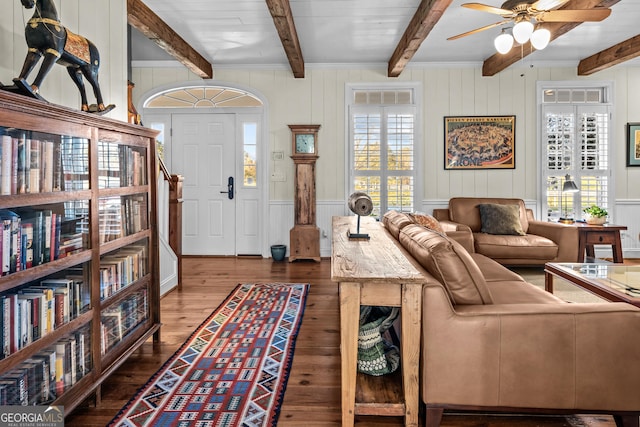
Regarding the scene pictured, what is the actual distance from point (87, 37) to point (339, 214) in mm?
3813

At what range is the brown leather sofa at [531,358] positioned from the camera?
5.32 feet

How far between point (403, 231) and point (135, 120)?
2258 mm

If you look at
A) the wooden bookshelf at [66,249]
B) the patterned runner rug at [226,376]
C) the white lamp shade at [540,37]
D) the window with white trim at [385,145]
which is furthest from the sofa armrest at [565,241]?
the wooden bookshelf at [66,249]

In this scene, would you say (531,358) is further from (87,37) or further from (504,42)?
(87,37)

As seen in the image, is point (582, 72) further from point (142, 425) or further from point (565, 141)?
point (142, 425)

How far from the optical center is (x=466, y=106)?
562cm

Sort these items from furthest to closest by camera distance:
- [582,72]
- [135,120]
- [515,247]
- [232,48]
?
[582,72]
[232,48]
[515,247]
[135,120]

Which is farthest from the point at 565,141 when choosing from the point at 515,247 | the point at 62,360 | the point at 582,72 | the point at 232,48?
the point at 62,360

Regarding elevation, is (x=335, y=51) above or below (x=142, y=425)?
above

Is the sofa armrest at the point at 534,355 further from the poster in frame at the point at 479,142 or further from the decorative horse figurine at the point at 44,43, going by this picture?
the poster in frame at the point at 479,142

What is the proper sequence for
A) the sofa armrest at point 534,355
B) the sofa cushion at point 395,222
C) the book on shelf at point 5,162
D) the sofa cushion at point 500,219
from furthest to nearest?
the sofa cushion at point 500,219 → the sofa cushion at point 395,222 → the sofa armrest at point 534,355 → the book on shelf at point 5,162

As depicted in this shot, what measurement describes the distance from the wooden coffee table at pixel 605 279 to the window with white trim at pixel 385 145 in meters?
2.84

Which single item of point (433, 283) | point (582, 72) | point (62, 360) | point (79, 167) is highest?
point (582, 72)

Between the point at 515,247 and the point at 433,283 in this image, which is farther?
the point at 515,247
